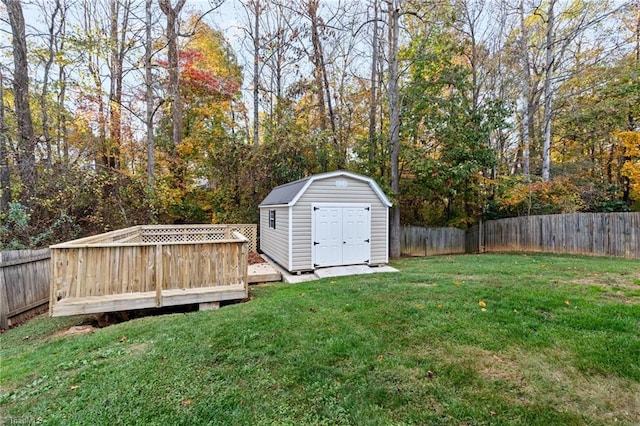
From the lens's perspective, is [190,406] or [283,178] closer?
[190,406]

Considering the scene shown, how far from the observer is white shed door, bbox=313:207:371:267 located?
782cm

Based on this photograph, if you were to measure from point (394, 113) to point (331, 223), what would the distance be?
17.6ft

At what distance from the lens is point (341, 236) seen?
8.04m

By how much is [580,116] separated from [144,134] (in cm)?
1786

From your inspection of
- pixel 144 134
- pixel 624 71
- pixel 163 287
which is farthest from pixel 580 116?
pixel 144 134

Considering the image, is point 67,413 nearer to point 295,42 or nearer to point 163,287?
point 163,287

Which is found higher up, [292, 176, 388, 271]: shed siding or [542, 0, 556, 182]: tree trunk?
[542, 0, 556, 182]: tree trunk

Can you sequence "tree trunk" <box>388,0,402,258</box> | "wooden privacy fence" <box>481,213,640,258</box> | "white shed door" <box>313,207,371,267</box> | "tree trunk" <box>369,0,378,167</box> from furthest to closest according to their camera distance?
"tree trunk" <box>369,0,378,167</box>, "tree trunk" <box>388,0,402,258</box>, "wooden privacy fence" <box>481,213,640,258</box>, "white shed door" <box>313,207,371,267</box>

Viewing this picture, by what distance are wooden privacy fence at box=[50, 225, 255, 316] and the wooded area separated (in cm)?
452

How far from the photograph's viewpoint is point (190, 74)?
13.5 m

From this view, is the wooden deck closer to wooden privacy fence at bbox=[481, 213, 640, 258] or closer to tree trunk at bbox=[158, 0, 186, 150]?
tree trunk at bbox=[158, 0, 186, 150]

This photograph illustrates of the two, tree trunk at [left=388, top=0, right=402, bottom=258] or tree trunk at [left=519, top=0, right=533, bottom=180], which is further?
tree trunk at [left=519, top=0, right=533, bottom=180]

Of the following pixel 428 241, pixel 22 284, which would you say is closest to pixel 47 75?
pixel 22 284

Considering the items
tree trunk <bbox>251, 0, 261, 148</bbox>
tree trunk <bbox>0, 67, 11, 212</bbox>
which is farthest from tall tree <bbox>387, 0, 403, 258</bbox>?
tree trunk <bbox>0, 67, 11, 212</bbox>
